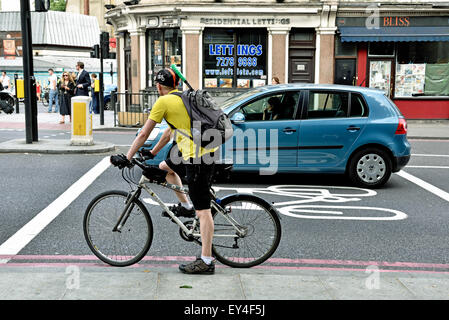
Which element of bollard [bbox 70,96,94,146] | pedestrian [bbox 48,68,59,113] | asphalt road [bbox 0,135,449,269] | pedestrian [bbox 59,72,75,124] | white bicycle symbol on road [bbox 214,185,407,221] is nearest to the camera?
asphalt road [bbox 0,135,449,269]

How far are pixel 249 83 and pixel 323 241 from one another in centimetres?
1566

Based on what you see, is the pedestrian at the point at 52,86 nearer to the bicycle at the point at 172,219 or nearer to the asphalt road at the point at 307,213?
the asphalt road at the point at 307,213

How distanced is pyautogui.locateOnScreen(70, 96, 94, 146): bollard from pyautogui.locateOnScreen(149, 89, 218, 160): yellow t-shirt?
27.5 feet

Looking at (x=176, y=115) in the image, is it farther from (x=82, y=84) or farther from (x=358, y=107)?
(x=82, y=84)

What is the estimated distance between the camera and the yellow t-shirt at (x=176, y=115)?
452cm

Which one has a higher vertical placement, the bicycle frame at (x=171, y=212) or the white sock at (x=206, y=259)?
the bicycle frame at (x=171, y=212)

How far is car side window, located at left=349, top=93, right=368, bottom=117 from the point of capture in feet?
29.8

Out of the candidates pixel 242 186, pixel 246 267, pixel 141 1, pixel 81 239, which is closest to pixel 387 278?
pixel 246 267

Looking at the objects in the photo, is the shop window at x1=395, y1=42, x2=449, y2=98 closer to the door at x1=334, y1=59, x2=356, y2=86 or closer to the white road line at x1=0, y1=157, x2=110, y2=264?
the door at x1=334, y1=59, x2=356, y2=86

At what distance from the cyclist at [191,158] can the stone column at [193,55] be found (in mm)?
16445

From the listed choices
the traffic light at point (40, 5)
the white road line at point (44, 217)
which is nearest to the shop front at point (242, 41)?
the traffic light at point (40, 5)

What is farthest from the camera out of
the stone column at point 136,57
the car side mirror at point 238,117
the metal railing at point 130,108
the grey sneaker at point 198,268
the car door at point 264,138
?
the stone column at point 136,57

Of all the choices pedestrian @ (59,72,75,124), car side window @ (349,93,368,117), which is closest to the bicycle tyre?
car side window @ (349,93,368,117)
